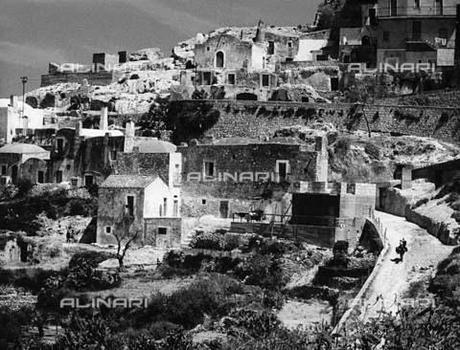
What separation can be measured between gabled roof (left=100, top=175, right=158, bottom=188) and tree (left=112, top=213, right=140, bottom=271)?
1.29 meters

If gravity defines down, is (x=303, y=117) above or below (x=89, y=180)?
above

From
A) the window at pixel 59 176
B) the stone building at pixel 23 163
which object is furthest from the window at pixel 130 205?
the stone building at pixel 23 163

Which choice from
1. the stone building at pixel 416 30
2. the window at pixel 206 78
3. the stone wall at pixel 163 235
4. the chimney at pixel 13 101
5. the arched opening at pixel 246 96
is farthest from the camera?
the chimney at pixel 13 101

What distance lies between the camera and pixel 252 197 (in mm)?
45375

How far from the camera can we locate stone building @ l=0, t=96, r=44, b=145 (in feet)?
196

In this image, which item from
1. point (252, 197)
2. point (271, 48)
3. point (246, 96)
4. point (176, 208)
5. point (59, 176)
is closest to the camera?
point (252, 197)

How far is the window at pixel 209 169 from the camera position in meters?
46.5

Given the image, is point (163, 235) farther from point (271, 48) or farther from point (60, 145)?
point (271, 48)

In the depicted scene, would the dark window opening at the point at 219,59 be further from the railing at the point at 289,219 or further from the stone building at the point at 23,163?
the railing at the point at 289,219

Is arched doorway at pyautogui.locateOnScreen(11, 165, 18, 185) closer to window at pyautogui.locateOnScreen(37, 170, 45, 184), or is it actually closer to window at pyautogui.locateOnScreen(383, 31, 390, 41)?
window at pyautogui.locateOnScreen(37, 170, 45, 184)

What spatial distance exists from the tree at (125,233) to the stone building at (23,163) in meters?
8.22

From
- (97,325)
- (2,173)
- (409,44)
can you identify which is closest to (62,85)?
(2,173)

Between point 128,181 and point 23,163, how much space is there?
8.86 m

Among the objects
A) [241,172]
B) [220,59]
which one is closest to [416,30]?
[220,59]
